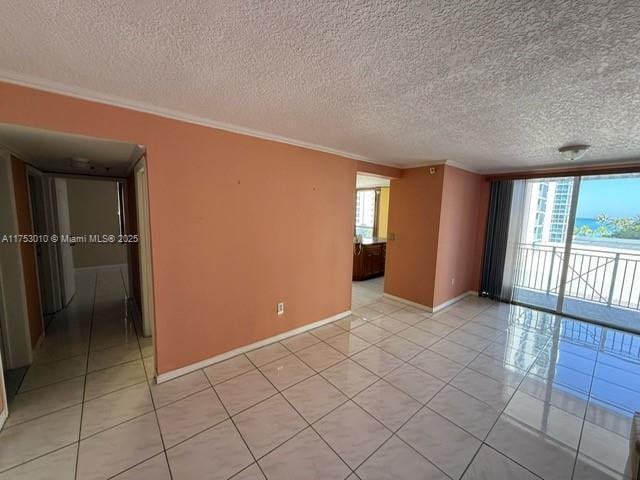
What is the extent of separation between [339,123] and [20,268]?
3.25 m

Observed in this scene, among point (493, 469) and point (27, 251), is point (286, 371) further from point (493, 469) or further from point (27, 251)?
point (27, 251)

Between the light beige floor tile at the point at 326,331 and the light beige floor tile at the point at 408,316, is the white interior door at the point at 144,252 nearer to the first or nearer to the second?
the light beige floor tile at the point at 326,331

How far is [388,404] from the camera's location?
212 cm

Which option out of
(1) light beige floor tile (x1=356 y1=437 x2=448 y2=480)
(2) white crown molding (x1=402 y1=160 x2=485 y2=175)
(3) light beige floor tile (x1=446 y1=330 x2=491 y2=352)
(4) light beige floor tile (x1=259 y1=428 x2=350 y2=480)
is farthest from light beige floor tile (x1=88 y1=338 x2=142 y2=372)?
(2) white crown molding (x1=402 y1=160 x2=485 y2=175)

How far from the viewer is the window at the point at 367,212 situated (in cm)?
689

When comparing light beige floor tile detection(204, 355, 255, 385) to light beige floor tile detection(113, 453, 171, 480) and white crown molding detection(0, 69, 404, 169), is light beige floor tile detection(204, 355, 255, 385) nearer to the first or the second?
light beige floor tile detection(113, 453, 171, 480)

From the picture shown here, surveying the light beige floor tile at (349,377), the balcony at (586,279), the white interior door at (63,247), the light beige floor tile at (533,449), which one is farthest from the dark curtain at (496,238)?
the white interior door at (63,247)

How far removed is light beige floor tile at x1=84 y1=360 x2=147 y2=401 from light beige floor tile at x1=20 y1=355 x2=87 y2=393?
195mm

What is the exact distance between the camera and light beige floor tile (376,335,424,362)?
2861mm

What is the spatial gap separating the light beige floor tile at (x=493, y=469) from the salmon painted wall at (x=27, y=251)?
3.95 meters

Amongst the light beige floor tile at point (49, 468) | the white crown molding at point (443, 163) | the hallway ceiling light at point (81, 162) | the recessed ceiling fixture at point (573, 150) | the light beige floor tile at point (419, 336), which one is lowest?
the light beige floor tile at point (419, 336)

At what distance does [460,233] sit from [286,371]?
3.61 metres

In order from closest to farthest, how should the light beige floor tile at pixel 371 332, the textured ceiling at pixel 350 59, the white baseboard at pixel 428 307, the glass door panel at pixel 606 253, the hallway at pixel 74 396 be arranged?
1. the textured ceiling at pixel 350 59
2. the hallway at pixel 74 396
3. the light beige floor tile at pixel 371 332
4. the glass door panel at pixel 606 253
5. the white baseboard at pixel 428 307

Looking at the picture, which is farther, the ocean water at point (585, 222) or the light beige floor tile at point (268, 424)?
the ocean water at point (585, 222)
